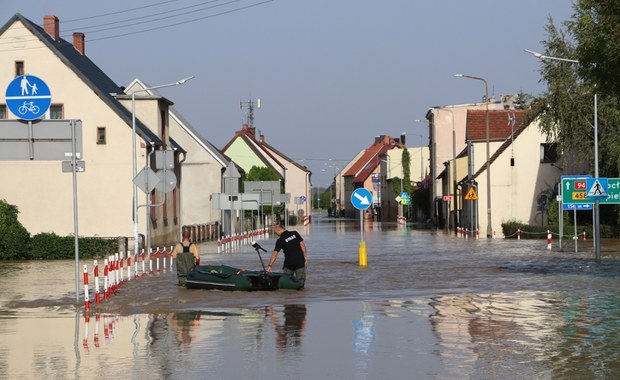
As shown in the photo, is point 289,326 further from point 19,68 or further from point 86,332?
point 19,68

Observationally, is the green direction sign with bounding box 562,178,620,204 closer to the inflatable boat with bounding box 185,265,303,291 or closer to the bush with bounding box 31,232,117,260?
the inflatable boat with bounding box 185,265,303,291

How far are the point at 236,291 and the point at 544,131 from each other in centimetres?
4085

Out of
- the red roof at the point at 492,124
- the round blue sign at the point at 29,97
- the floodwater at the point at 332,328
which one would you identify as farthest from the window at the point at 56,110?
the red roof at the point at 492,124

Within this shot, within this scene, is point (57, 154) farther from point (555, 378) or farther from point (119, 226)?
point (119, 226)

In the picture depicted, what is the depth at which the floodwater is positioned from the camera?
1232cm

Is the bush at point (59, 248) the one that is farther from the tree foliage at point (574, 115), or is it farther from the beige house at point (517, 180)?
the beige house at point (517, 180)

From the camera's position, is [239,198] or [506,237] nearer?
[239,198]

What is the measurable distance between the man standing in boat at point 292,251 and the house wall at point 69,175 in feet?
105

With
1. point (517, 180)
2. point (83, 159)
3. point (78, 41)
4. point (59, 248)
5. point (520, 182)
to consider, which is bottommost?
point (59, 248)

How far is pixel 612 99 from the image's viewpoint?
56.1 metres

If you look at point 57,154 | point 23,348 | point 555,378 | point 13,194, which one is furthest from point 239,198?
point 555,378

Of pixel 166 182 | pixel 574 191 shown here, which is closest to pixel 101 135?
pixel 166 182

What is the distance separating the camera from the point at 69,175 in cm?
5591

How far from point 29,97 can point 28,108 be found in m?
0.24
